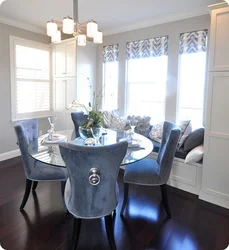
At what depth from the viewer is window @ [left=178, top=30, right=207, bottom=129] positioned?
3242 mm

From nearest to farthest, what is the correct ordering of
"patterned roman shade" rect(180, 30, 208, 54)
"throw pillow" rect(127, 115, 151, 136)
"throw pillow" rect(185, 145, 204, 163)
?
"throw pillow" rect(185, 145, 204, 163) < "patterned roman shade" rect(180, 30, 208, 54) < "throw pillow" rect(127, 115, 151, 136)

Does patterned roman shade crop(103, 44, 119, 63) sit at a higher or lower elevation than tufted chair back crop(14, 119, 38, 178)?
higher

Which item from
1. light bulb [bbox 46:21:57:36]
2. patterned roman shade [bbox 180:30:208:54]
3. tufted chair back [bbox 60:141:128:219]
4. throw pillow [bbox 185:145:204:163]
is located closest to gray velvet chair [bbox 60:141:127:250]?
tufted chair back [bbox 60:141:128:219]

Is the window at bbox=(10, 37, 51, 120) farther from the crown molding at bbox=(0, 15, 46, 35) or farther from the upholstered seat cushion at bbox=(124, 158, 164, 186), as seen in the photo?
the upholstered seat cushion at bbox=(124, 158, 164, 186)

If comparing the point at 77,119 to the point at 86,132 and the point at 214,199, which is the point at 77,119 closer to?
the point at 86,132

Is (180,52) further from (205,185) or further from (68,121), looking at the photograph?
(68,121)

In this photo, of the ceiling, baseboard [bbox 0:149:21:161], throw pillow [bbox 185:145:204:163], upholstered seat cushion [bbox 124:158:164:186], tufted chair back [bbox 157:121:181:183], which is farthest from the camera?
baseboard [bbox 0:149:21:161]

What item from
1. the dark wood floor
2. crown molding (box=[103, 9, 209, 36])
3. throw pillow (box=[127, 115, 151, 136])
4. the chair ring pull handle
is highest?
crown molding (box=[103, 9, 209, 36])

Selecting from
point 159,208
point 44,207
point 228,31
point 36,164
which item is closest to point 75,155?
point 36,164

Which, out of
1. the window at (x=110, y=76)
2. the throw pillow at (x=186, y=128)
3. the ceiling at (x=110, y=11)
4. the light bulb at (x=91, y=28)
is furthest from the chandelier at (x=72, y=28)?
the window at (x=110, y=76)

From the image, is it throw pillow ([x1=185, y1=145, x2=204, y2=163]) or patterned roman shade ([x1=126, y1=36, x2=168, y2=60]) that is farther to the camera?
patterned roman shade ([x1=126, y1=36, x2=168, y2=60])

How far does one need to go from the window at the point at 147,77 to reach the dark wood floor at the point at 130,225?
1.74 m

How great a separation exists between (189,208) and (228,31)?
2115 millimetres

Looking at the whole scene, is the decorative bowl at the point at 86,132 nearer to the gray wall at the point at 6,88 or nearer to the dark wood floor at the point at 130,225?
the dark wood floor at the point at 130,225
